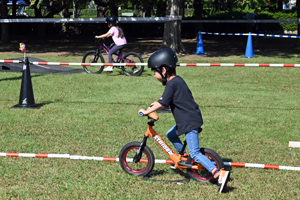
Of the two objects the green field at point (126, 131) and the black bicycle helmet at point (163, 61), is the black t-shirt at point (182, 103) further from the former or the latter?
the green field at point (126, 131)

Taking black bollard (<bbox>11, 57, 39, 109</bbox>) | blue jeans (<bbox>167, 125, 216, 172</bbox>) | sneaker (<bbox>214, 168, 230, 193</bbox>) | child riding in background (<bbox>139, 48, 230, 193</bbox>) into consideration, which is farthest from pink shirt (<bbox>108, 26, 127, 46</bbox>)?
sneaker (<bbox>214, 168, 230, 193</bbox>)

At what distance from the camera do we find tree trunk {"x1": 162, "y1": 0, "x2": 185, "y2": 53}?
21.4 metres

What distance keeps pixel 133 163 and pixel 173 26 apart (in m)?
16.3

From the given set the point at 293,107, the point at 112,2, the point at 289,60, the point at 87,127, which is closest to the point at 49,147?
the point at 87,127

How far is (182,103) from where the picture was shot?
17.3ft

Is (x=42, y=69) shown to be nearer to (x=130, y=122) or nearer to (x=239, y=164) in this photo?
(x=130, y=122)

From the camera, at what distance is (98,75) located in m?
14.9

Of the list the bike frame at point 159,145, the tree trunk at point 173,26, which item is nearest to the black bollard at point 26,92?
the bike frame at point 159,145

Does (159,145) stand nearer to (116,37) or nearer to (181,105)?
(181,105)

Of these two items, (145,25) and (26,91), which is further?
(145,25)

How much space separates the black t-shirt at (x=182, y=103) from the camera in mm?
5254

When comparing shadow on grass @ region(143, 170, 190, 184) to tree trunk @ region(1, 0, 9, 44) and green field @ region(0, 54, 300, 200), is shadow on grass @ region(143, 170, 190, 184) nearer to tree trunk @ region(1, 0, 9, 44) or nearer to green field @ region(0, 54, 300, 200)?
green field @ region(0, 54, 300, 200)

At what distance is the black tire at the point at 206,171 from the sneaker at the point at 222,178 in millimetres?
192

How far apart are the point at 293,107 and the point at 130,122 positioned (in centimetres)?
393
